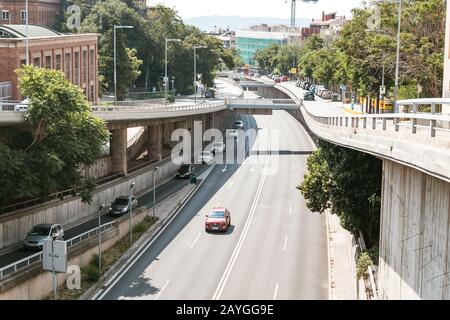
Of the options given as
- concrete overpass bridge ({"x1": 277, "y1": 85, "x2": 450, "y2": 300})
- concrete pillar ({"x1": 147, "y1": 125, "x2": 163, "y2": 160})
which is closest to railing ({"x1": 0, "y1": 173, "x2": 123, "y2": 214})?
concrete overpass bridge ({"x1": 277, "y1": 85, "x2": 450, "y2": 300})

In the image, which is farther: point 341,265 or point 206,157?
point 206,157

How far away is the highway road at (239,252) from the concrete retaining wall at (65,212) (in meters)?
5.45

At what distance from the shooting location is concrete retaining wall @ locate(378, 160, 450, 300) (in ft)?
64.2

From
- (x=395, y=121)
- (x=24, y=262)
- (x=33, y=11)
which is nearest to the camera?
(x=395, y=121)

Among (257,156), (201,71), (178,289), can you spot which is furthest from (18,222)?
(201,71)

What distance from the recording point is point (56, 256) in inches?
1137

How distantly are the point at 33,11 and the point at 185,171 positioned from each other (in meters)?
53.4

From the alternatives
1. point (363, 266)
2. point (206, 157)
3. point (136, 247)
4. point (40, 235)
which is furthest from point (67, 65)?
point (363, 266)

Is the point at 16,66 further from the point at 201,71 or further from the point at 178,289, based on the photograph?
the point at 201,71

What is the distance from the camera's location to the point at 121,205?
47.8 metres

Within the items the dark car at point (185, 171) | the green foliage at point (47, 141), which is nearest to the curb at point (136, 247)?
the green foliage at point (47, 141)

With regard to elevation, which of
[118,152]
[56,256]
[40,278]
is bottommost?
[40,278]

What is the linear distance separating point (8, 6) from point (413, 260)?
91.1 metres

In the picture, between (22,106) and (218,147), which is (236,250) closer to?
(22,106)
